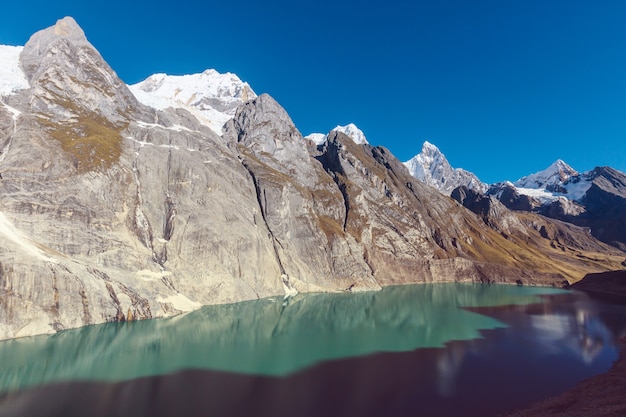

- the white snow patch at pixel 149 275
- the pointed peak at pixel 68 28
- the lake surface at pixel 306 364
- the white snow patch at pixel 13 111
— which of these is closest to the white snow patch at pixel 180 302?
the lake surface at pixel 306 364

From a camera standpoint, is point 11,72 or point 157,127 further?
point 157,127

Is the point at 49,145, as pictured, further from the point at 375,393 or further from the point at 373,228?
the point at 373,228

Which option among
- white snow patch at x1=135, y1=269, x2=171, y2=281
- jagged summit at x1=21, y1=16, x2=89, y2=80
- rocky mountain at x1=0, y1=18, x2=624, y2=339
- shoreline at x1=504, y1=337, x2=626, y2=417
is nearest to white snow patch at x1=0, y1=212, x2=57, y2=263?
rocky mountain at x1=0, y1=18, x2=624, y2=339

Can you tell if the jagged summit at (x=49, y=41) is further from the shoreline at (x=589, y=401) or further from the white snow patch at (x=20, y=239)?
the shoreline at (x=589, y=401)

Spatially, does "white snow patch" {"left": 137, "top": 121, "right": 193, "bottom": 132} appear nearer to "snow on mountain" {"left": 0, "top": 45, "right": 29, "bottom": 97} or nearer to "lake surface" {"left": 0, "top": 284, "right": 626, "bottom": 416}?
"snow on mountain" {"left": 0, "top": 45, "right": 29, "bottom": 97}

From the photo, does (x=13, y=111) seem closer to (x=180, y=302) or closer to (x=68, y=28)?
(x=180, y=302)

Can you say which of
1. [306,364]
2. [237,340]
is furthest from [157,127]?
[306,364]

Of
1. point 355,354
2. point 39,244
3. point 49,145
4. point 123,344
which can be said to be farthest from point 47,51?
point 355,354
